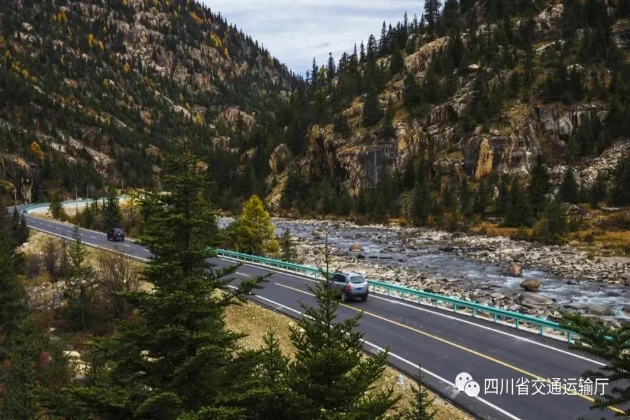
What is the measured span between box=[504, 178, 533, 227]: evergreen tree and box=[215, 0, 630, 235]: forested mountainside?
195mm

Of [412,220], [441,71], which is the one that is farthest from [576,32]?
[412,220]

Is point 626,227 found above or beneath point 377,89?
beneath

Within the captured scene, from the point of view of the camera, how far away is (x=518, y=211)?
63.7 m

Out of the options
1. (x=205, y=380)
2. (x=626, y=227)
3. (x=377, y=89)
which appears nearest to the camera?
(x=205, y=380)

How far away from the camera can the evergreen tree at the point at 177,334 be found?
796 cm

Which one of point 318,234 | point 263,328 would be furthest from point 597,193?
point 263,328

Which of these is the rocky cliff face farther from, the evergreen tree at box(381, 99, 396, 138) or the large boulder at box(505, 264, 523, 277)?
the large boulder at box(505, 264, 523, 277)

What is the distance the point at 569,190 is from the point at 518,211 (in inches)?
426

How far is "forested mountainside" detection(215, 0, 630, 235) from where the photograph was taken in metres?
76.8

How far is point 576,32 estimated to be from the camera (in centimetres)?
10062

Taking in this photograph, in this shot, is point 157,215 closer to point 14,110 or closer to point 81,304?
point 81,304

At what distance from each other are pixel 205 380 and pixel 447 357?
10483mm

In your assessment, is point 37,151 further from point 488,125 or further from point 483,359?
point 483,359

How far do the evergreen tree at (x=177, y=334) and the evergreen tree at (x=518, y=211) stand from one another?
6135cm
